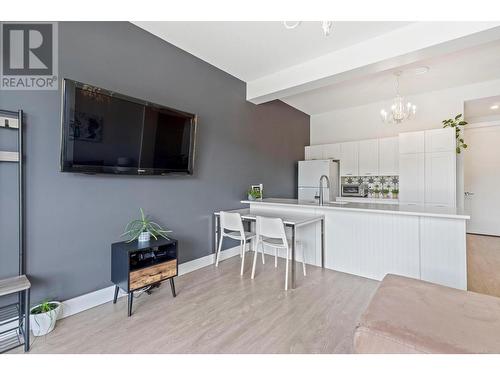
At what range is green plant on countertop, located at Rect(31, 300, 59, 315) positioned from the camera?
185cm

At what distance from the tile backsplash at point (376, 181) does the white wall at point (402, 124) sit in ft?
2.99

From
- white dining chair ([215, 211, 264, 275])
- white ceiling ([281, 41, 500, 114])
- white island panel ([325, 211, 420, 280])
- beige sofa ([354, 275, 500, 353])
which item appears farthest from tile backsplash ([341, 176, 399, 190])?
beige sofa ([354, 275, 500, 353])

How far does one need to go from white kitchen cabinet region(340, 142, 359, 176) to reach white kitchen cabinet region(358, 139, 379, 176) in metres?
0.09

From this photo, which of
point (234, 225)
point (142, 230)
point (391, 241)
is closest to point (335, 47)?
point (391, 241)

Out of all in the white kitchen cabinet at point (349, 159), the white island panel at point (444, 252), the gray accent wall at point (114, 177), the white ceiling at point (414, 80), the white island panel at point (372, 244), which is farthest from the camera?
the white kitchen cabinet at point (349, 159)

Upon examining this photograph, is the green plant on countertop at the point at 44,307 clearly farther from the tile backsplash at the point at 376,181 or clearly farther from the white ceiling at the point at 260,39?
the tile backsplash at the point at 376,181

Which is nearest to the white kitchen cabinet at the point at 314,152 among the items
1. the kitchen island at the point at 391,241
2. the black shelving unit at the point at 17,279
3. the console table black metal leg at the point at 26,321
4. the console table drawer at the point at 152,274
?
the kitchen island at the point at 391,241

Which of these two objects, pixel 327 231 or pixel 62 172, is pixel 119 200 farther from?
pixel 327 231

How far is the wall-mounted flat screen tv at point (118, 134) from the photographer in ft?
6.45

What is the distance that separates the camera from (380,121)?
5.02 meters

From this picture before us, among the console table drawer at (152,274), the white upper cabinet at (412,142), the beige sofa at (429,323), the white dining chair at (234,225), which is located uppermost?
the white upper cabinet at (412,142)

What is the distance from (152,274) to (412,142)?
471cm
